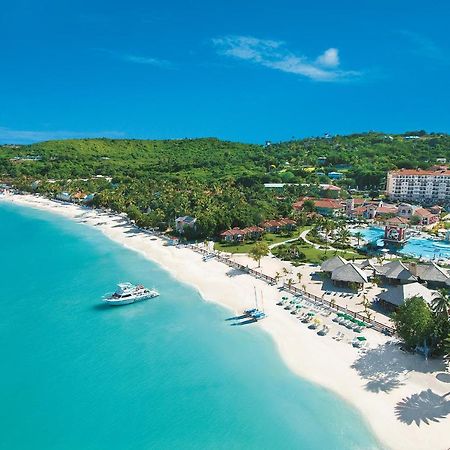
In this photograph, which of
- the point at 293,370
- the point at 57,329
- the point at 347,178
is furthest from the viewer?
the point at 347,178

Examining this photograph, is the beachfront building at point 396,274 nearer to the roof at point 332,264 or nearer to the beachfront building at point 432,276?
the beachfront building at point 432,276

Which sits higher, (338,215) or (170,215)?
(170,215)

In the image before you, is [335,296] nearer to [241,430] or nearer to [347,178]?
[241,430]

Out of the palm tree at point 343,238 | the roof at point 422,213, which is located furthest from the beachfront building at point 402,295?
the roof at point 422,213

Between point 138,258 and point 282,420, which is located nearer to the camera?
point 282,420


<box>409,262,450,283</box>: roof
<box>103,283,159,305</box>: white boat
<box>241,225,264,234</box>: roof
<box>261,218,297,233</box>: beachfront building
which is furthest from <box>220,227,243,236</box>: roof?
<box>409,262,450,283</box>: roof

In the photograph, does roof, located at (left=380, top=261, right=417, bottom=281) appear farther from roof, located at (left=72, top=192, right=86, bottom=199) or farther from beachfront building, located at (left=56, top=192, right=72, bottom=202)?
beachfront building, located at (left=56, top=192, right=72, bottom=202)

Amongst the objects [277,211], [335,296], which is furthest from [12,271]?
[277,211]

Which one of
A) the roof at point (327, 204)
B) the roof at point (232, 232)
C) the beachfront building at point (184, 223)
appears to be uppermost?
the beachfront building at point (184, 223)
